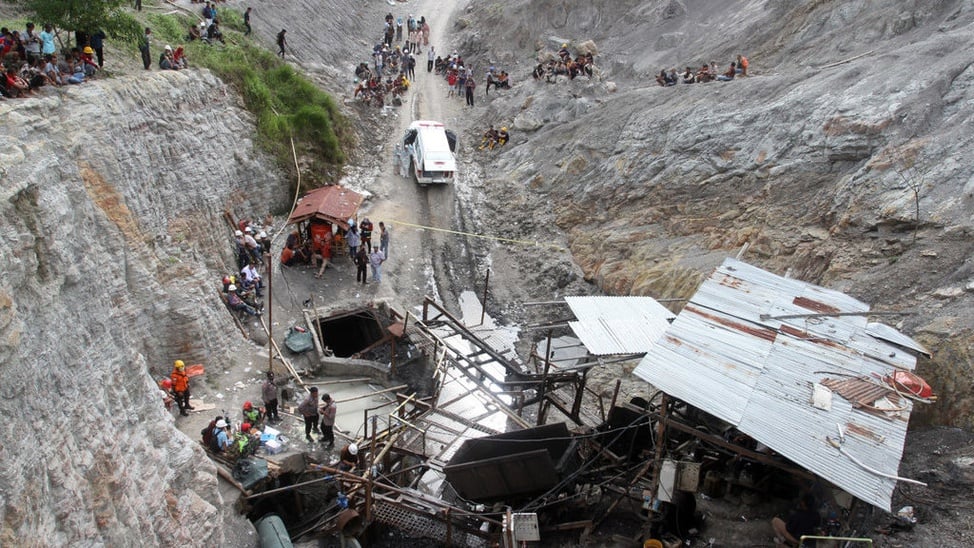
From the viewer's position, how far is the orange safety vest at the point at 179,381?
1461 cm

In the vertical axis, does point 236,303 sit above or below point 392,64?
below

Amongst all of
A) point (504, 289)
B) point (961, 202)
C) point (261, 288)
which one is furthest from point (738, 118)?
point (261, 288)

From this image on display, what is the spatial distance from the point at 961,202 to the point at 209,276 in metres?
19.5

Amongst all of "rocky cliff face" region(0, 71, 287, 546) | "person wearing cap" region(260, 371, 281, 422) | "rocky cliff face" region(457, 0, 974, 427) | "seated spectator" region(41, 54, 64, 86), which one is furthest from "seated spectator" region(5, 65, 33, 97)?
"rocky cliff face" region(457, 0, 974, 427)

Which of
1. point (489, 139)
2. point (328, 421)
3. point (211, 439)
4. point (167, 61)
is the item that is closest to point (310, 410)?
point (328, 421)

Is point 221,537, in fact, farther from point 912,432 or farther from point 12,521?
point 912,432

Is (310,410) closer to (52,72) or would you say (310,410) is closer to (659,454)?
(659,454)

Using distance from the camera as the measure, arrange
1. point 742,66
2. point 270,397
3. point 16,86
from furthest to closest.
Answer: point 742,66
point 270,397
point 16,86

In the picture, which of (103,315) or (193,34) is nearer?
(103,315)

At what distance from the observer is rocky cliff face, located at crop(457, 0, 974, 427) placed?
52.4 ft

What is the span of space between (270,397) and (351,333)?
7650 millimetres

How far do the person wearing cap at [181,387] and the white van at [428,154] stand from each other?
51.8 feet

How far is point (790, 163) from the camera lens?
67.6 ft

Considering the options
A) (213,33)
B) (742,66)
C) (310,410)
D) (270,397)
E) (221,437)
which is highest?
(213,33)
